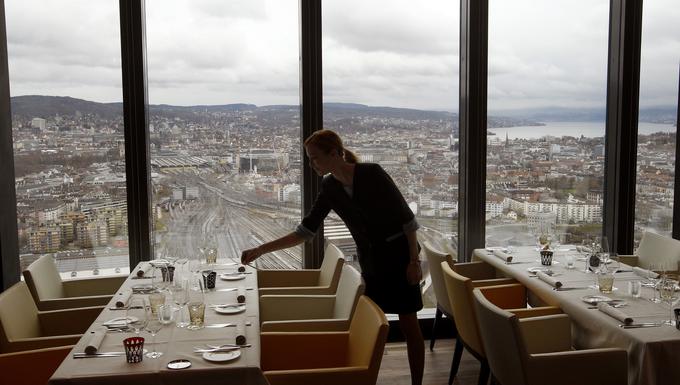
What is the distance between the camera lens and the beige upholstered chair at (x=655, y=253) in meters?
4.59

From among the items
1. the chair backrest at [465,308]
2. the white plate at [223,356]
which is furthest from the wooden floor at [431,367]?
the white plate at [223,356]

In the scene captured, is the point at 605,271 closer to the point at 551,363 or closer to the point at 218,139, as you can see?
the point at 551,363

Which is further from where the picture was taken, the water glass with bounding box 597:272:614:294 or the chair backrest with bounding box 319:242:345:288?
the chair backrest with bounding box 319:242:345:288

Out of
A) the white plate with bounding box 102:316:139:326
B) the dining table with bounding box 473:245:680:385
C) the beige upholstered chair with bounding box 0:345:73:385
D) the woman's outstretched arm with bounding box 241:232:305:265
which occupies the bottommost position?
the beige upholstered chair with bounding box 0:345:73:385

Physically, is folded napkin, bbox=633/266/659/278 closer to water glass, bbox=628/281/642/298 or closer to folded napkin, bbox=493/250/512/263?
water glass, bbox=628/281/642/298

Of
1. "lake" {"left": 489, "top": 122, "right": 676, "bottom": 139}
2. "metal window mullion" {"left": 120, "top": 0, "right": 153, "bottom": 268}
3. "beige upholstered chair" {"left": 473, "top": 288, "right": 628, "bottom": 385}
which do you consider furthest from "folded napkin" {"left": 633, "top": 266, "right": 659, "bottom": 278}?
"metal window mullion" {"left": 120, "top": 0, "right": 153, "bottom": 268}

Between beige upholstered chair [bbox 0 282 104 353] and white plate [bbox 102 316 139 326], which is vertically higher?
white plate [bbox 102 316 139 326]

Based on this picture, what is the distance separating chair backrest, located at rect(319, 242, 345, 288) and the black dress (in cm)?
37

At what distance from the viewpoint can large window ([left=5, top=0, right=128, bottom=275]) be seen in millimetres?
4570

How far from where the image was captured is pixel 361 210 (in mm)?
3791

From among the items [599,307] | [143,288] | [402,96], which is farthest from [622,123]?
[143,288]

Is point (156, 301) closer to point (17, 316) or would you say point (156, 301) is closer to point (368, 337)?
point (17, 316)

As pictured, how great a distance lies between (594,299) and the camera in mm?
3557

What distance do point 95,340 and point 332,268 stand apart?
1.77 metres
